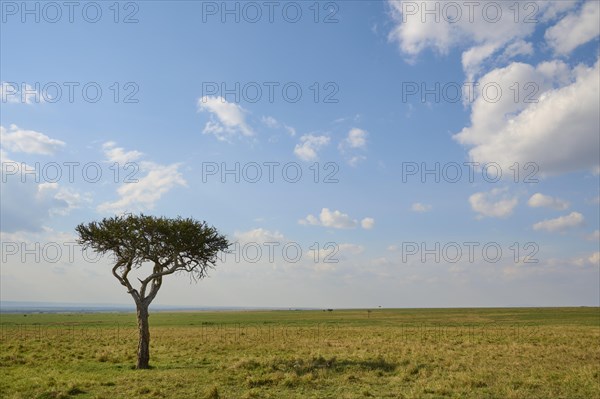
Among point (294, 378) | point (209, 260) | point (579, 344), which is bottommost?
point (579, 344)

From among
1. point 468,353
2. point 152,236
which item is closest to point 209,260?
point 152,236

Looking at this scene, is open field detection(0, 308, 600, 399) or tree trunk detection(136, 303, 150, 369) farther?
tree trunk detection(136, 303, 150, 369)

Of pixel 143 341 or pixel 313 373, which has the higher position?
pixel 143 341

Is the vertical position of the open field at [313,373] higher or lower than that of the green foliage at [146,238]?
lower

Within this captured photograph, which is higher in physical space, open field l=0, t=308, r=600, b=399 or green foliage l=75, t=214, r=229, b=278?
green foliage l=75, t=214, r=229, b=278

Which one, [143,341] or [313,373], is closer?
[313,373]

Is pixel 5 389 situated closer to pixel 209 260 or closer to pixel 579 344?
pixel 209 260

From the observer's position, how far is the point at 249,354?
30.5 meters

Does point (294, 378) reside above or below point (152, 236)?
below

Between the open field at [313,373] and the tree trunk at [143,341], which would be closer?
the open field at [313,373]

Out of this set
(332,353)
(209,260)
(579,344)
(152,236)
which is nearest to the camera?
(152,236)

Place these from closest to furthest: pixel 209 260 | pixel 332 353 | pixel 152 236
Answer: pixel 152 236
pixel 209 260
pixel 332 353

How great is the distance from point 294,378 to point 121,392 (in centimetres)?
725

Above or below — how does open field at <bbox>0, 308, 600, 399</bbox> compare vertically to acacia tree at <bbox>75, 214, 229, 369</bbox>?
below
